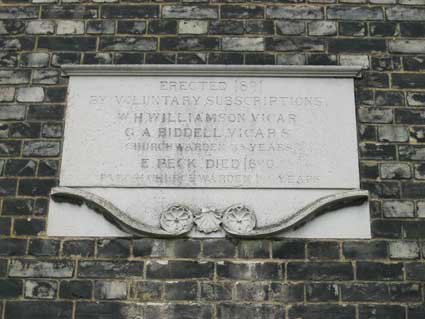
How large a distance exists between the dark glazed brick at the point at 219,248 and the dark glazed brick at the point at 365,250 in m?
0.84

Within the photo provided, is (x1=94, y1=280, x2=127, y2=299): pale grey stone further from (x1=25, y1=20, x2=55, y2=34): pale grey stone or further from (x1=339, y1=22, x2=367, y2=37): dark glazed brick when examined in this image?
(x1=339, y1=22, x2=367, y2=37): dark glazed brick

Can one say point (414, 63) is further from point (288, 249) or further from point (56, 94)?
point (56, 94)

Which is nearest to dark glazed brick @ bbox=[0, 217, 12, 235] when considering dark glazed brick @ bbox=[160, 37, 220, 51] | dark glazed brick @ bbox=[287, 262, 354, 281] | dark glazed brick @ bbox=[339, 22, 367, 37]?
dark glazed brick @ bbox=[160, 37, 220, 51]

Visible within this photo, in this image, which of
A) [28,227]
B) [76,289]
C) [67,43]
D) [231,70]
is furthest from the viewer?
[67,43]

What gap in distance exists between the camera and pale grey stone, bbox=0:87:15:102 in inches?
231

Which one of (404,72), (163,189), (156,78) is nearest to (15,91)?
(156,78)

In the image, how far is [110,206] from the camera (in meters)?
5.35

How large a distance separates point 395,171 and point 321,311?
1.28 meters

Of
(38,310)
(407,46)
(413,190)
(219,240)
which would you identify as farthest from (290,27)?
(38,310)

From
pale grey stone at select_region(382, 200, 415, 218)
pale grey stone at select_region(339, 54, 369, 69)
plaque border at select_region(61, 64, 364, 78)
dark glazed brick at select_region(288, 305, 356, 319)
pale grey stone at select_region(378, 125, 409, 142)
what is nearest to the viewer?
dark glazed brick at select_region(288, 305, 356, 319)

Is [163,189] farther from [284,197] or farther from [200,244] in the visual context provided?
[284,197]

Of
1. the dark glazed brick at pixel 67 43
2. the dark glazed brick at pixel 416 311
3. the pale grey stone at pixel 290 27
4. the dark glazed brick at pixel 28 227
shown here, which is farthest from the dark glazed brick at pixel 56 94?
the dark glazed brick at pixel 416 311

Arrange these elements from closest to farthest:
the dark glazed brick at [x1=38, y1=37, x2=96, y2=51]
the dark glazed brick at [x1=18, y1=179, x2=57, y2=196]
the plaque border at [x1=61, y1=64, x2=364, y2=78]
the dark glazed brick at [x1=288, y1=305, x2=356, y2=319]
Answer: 1. the dark glazed brick at [x1=288, y1=305, x2=356, y2=319]
2. the dark glazed brick at [x1=18, y1=179, x2=57, y2=196]
3. the plaque border at [x1=61, y1=64, x2=364, y2=78]
4. the dark glazed brick at [x1=38, y1=37, x2=96, y2=51]

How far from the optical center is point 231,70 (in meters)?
5.82
